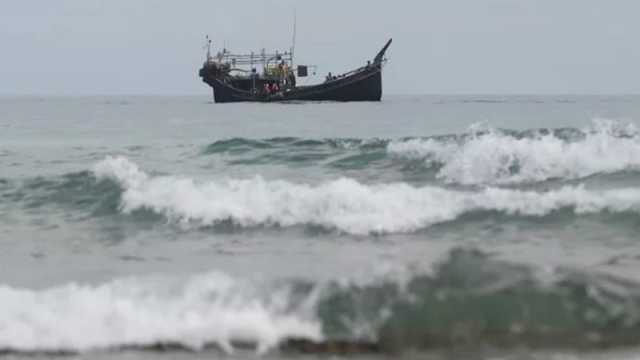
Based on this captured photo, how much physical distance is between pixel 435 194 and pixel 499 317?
4.33 m

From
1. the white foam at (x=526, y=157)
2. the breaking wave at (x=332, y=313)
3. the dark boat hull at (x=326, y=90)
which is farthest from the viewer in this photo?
the dark boat hull at (x=326, y=90)

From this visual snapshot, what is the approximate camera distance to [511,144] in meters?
13.6

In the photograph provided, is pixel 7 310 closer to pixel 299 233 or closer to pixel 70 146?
pixel 299 233

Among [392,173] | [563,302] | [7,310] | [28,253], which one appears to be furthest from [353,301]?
[392,173]

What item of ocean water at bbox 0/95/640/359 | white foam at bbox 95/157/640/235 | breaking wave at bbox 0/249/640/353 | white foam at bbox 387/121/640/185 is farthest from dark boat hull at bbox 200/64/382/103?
breaking wave at bbox 0/249/640/353

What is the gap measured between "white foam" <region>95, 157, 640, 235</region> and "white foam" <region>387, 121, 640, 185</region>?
1.35 meters

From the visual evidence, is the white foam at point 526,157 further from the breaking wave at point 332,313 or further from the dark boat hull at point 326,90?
the dark boat hull at point 326,90

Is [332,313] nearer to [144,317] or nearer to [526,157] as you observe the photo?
[144,317]

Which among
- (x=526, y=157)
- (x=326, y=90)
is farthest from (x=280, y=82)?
(x=526, y=157)

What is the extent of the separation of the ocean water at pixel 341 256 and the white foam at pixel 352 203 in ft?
0.10

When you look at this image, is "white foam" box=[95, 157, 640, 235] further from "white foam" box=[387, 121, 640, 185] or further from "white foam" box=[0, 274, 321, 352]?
"white foam" box=[0, 274, 321, 352]

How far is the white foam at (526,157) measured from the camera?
41.4ft

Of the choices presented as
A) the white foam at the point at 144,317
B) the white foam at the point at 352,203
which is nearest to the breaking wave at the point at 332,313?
the white foam at the point at 144,317

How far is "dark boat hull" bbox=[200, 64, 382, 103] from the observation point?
65.1 m
